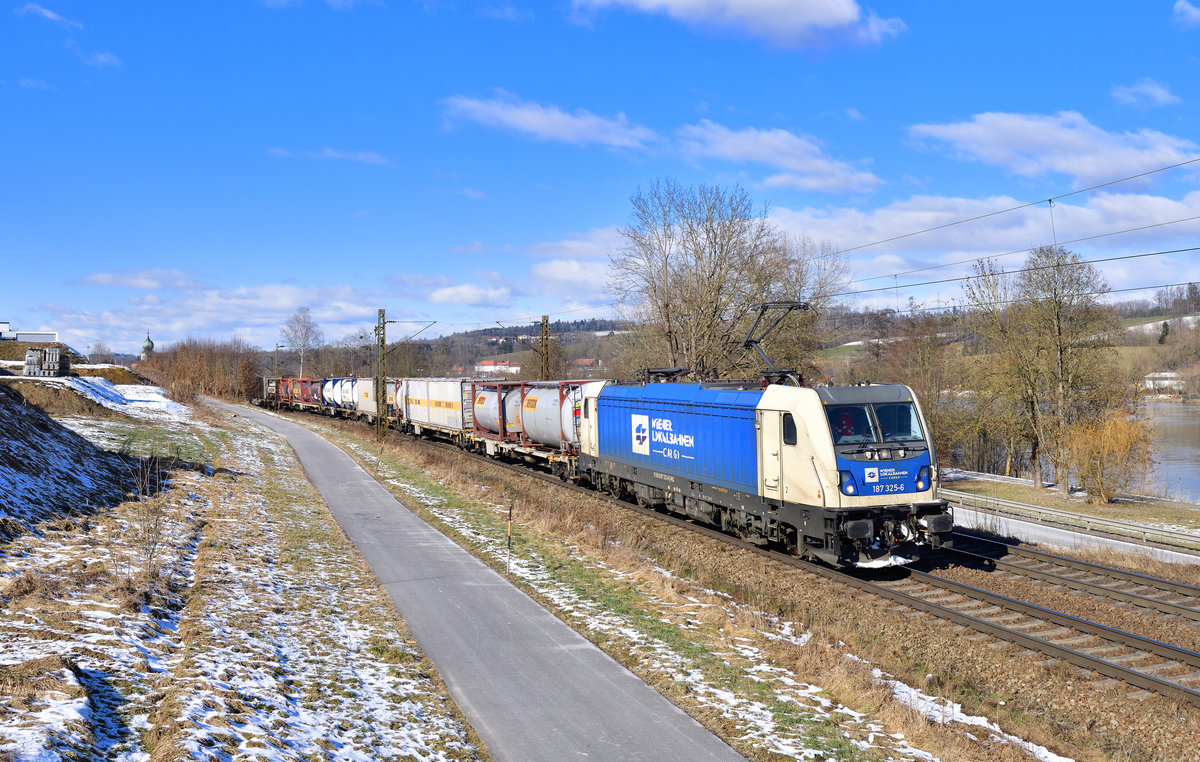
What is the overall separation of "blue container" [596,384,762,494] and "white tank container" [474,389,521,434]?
27.0ft

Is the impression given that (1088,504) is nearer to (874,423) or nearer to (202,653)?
(874,423)

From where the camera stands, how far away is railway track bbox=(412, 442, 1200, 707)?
32.3 feet

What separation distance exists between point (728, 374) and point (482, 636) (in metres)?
31.6

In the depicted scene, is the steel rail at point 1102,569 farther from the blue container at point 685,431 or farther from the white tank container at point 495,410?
the white tank container at point 495,410

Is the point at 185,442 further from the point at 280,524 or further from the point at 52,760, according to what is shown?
the point at 52,760

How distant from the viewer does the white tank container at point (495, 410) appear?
3253 cm

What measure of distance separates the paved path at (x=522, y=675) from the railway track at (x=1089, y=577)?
9.89 m

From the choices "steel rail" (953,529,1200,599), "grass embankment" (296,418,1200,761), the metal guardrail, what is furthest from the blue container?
the metal guardrail

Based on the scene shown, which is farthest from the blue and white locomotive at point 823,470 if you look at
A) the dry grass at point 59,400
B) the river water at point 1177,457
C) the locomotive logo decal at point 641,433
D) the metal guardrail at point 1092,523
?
the dry grass at point 59,400

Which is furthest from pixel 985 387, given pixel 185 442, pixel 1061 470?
pixel 185 442

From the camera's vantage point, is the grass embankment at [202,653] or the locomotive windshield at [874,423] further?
the locomotive windshield at [874,423]

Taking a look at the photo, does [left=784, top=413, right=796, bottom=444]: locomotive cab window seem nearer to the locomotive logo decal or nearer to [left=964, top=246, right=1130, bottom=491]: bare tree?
the locomotive logo decal

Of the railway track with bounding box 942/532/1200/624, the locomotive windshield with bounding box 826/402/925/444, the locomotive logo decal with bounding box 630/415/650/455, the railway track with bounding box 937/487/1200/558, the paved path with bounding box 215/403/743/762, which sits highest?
the locomotive windshield with bounding box 826/402/925/444

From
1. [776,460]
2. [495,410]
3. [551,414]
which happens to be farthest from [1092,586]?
[495,410]
